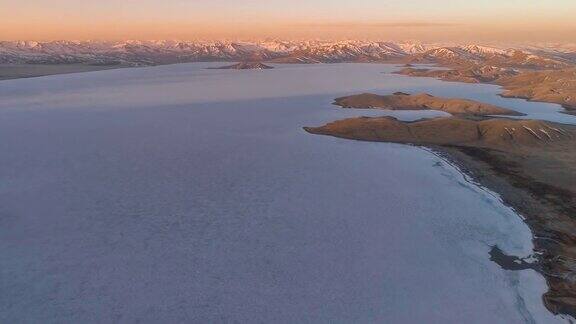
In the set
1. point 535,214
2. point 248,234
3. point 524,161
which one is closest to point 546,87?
point 524,161

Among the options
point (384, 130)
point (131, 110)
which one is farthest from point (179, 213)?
point (131, 110)

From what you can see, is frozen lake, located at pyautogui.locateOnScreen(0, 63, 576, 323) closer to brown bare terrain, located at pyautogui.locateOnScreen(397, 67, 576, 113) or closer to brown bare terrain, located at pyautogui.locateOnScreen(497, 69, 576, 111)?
brown bare terrain, located at pyautogui.locateOnScreen(497, 69, 576, 111)

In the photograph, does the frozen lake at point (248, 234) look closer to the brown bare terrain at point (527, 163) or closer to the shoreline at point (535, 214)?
the shoreline at point (535, 214)

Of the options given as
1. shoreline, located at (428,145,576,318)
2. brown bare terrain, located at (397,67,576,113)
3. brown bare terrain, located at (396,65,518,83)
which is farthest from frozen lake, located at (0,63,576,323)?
brown bare terrain, located at (396,65,518,83)

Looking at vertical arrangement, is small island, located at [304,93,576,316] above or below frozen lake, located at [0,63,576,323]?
below

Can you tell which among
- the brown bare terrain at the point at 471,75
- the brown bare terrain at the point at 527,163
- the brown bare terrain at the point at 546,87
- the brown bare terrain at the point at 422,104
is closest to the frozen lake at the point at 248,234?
the brown bare terrain at the point at 527,163

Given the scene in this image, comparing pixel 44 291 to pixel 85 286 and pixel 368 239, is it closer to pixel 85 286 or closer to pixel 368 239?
pixel 85 286

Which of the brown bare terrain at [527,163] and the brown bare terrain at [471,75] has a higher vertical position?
the brown bare terrain at [527,163]
